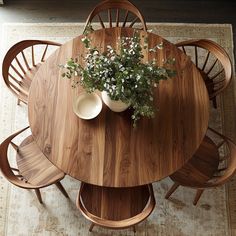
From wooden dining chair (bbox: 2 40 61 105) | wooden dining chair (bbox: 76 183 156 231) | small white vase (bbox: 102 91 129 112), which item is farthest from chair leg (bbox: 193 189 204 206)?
wooden dining chair (bbox: 2 40 61 105)

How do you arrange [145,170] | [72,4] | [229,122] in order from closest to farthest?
→ [145,170] → [229,122] → [72,4]

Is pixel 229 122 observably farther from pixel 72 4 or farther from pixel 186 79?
pixel 72 4

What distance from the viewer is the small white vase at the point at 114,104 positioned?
6.57 feet

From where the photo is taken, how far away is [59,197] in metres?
2.59

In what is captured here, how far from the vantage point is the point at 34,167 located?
2.30 metres

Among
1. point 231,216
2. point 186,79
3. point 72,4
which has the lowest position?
point 231,216

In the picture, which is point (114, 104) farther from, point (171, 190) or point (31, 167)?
point (171, 190)

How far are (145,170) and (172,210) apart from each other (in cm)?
72

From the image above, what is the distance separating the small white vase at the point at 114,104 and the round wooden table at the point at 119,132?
0.05 meters

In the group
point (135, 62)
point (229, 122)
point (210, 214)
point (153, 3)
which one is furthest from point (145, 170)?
point (153, 3)

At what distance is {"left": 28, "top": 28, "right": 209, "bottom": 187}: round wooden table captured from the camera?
6.52 feet

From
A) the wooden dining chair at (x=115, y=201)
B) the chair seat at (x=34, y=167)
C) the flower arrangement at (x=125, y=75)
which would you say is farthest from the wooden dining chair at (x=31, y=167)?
the flower arrangement at (x=125, y=75)

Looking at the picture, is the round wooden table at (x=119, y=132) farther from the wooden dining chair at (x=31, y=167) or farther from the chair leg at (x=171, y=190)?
the chair leg at (x=171, y=190)

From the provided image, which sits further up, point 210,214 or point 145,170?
point 145,170
